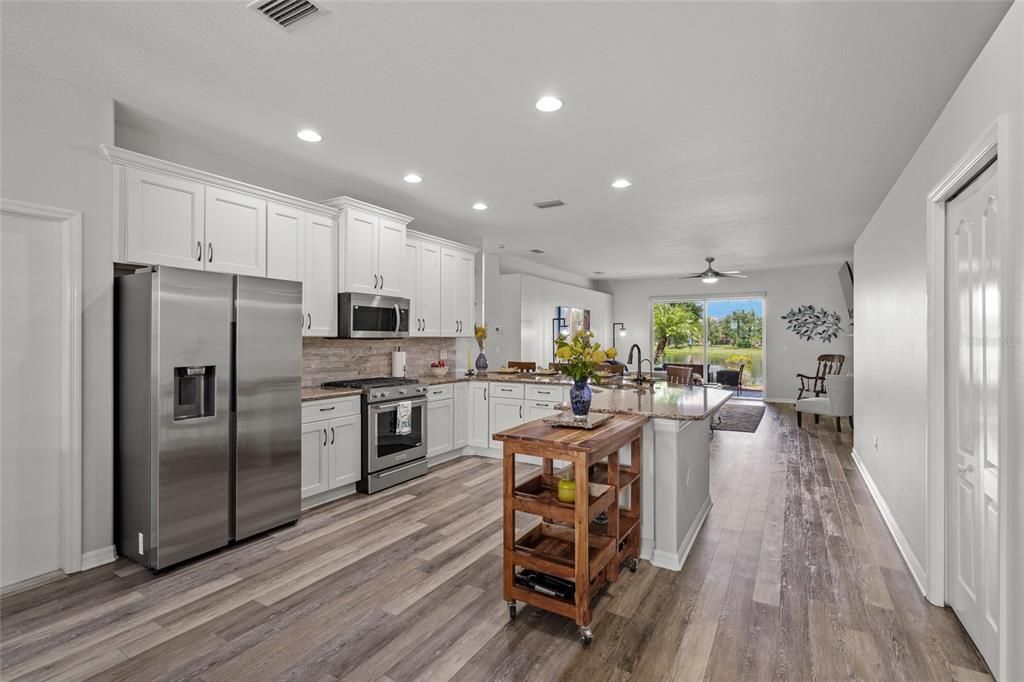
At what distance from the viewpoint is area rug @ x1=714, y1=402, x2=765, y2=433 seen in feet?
23.5

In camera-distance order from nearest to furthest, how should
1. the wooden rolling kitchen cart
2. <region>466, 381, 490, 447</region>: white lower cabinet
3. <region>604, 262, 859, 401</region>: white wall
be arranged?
1. the wooden rolling kitchen cart
2. <region>466, 381, 490, 447</region>: white lower cabinet
3. <region>604, 262, 859, 401</region>: white wall

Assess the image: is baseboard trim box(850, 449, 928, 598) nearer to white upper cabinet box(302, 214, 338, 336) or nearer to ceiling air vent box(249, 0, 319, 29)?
ceiling air vent box(249, 0, 319, 29)

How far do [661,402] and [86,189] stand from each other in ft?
12.5

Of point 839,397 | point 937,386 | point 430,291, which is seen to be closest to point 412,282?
point 430,291

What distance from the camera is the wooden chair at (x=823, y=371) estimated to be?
28.0ft

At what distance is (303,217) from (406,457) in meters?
2.28

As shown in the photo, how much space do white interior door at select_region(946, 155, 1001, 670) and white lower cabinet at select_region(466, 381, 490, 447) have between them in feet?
12.7

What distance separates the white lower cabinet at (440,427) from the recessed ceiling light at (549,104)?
9.99 feet

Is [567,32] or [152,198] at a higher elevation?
[567,32]

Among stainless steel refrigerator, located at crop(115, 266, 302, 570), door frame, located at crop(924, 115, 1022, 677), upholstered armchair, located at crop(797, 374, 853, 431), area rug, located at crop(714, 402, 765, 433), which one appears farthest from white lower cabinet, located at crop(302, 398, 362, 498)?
upholstered armchair, located at crop(797, 374, 853, 431)

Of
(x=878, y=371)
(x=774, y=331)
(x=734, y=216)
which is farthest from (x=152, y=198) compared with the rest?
(x=774, y=331)

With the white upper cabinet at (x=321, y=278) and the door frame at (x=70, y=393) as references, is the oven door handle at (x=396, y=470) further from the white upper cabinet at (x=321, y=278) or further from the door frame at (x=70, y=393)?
the door frame at (x=70, y=393)

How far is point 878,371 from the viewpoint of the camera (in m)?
4.11

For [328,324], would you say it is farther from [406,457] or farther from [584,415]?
[584,415]
